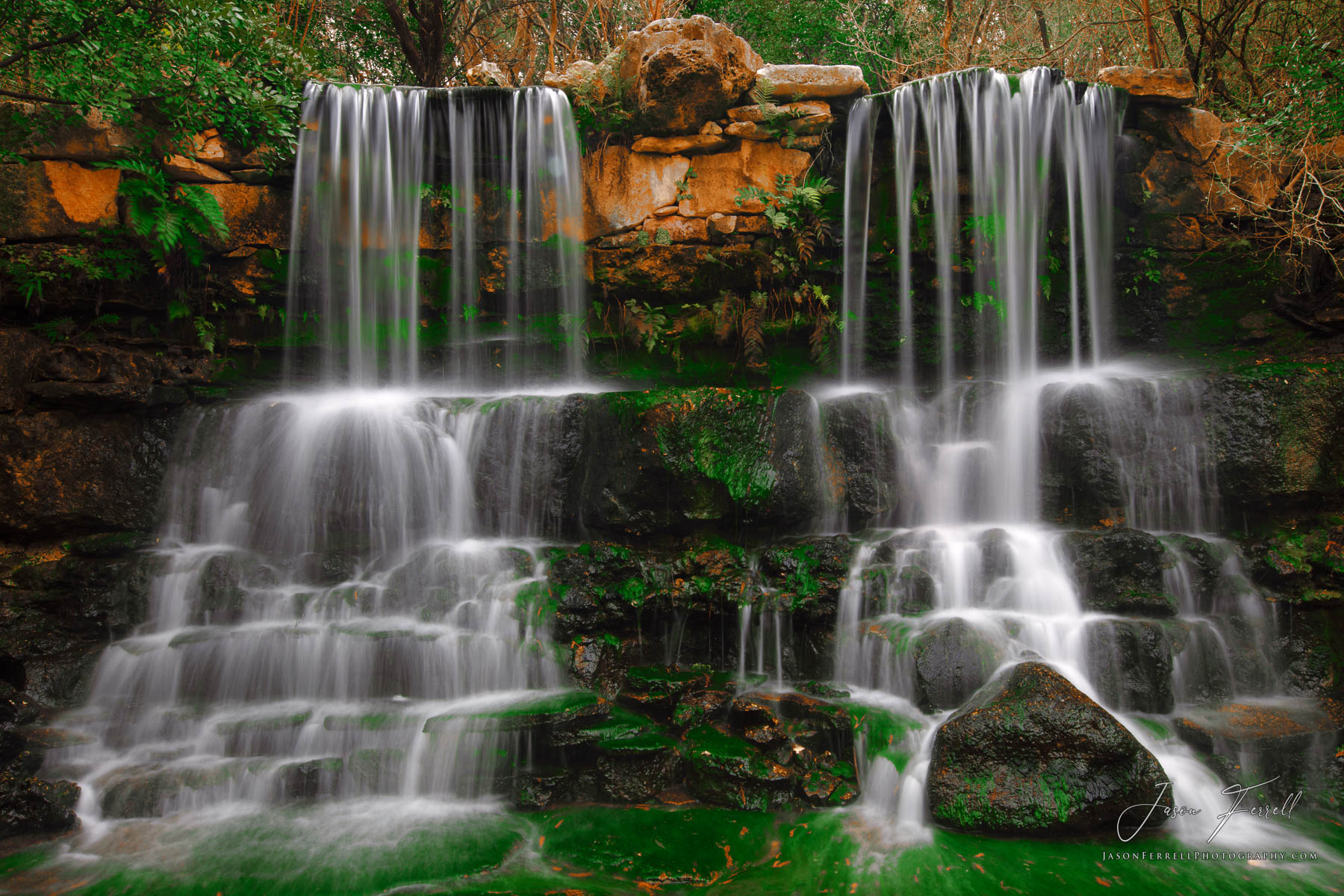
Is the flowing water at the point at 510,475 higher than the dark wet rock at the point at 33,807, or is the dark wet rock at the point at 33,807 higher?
the flowing water at the point at 510,475

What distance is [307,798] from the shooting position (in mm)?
5168

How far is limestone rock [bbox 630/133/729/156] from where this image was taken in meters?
10.1

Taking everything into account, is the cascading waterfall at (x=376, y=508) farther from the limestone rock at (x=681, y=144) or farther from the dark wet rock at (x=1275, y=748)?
the dark wet rock at (x=1275, y=748)

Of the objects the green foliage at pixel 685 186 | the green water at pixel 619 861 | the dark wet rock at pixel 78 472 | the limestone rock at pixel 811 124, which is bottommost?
the green water at pixel 619 861

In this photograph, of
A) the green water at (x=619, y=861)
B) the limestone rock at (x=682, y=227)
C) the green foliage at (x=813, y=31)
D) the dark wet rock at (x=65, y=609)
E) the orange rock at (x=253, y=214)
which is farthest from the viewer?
the green foliage at (x=813, y=31)

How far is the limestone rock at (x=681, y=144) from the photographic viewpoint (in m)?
10.1

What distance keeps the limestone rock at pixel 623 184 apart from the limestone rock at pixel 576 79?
82 centimetres

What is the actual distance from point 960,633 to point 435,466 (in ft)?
17.2

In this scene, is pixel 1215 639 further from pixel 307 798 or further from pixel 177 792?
pixel 177 792

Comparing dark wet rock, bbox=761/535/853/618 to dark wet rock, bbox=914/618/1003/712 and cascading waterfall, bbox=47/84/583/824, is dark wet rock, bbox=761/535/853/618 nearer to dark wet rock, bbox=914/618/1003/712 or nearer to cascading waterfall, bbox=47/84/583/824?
dark wet rock, bbox=914/618/1003/712

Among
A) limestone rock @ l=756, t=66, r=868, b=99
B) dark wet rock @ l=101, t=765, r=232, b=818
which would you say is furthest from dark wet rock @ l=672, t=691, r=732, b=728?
limestone rock @ l=756, t=66, r=868, b=99

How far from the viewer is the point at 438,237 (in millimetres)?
10125

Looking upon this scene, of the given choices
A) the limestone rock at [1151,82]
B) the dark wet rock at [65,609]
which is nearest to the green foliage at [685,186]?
the limestone rock at [1151,82]

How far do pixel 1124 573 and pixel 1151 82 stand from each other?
7142mm
